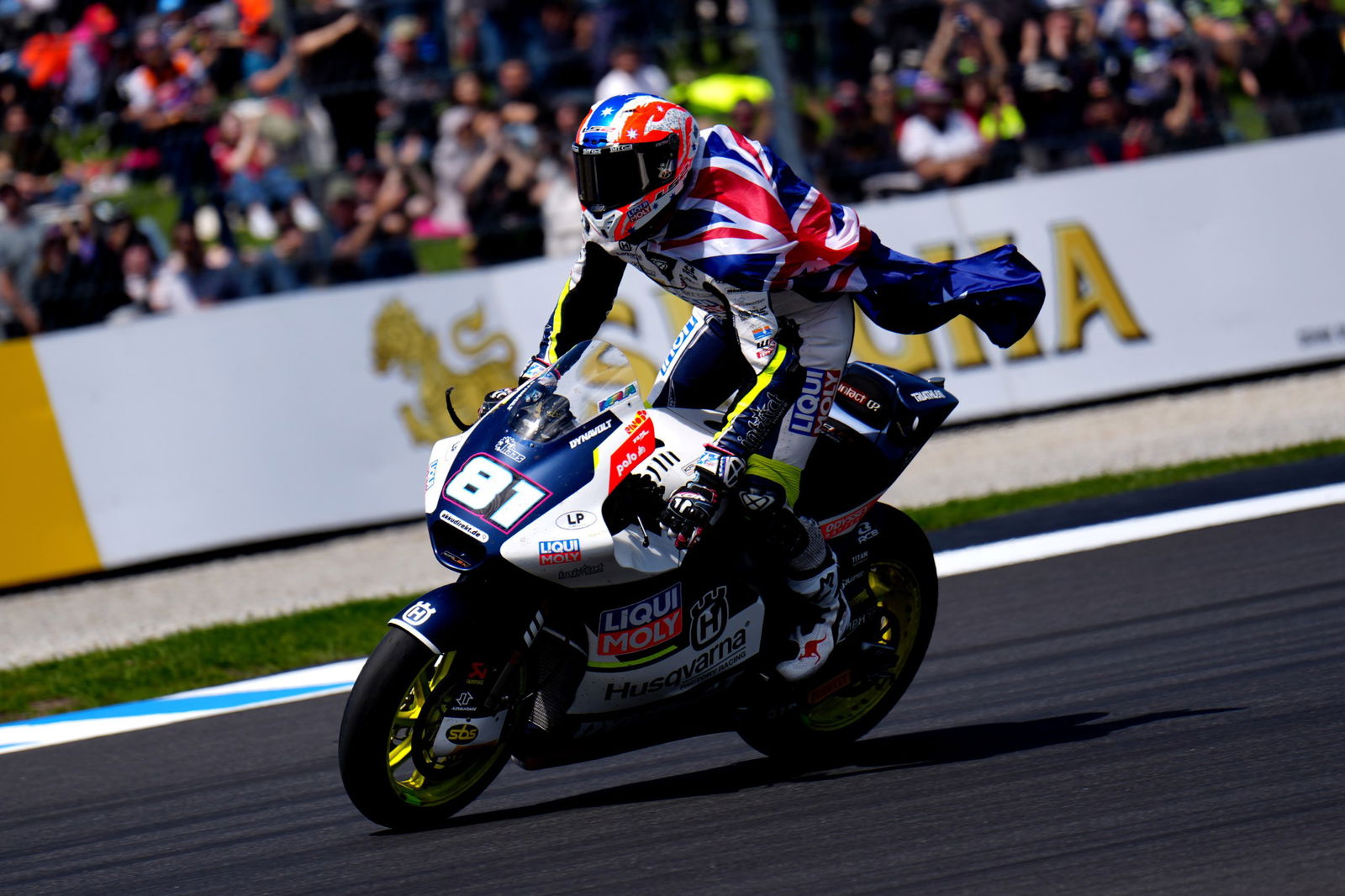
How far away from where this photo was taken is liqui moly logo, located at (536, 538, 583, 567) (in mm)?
4164

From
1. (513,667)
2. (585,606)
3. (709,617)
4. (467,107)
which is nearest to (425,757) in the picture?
(513,667)

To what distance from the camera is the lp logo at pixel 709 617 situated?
4645 mm

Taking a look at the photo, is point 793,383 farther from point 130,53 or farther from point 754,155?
point 130,53

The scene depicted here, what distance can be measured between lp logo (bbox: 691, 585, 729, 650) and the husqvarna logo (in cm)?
79

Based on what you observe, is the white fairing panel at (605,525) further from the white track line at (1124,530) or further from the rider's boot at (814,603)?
the white track line at (1124,530)

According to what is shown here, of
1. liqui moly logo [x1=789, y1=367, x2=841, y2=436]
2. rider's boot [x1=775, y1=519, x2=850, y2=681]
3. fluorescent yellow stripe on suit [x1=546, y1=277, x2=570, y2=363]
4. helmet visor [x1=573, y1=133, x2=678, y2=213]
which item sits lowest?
rider's boot [x1=775, y1=519, x2=850, y2=681]

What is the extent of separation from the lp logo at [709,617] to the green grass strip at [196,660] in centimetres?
285

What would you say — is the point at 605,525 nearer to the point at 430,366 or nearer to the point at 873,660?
the point at 873,660

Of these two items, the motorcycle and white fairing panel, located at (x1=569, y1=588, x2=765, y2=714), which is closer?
the motorcycle

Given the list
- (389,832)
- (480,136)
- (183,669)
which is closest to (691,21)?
(480,136)

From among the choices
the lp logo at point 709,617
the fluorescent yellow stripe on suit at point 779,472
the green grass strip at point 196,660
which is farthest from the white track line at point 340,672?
the fluorescent yellow stripe on suit at point 779,472

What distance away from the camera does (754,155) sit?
15.5ft

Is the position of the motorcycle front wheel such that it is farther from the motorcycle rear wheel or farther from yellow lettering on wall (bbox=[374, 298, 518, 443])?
yellow lettering on wall (bbox=[374, 298, 518, 443])

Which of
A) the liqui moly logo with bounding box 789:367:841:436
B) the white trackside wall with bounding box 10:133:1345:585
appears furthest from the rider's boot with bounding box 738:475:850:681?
the white trackside wall with bounding box 10:133:1345:585
